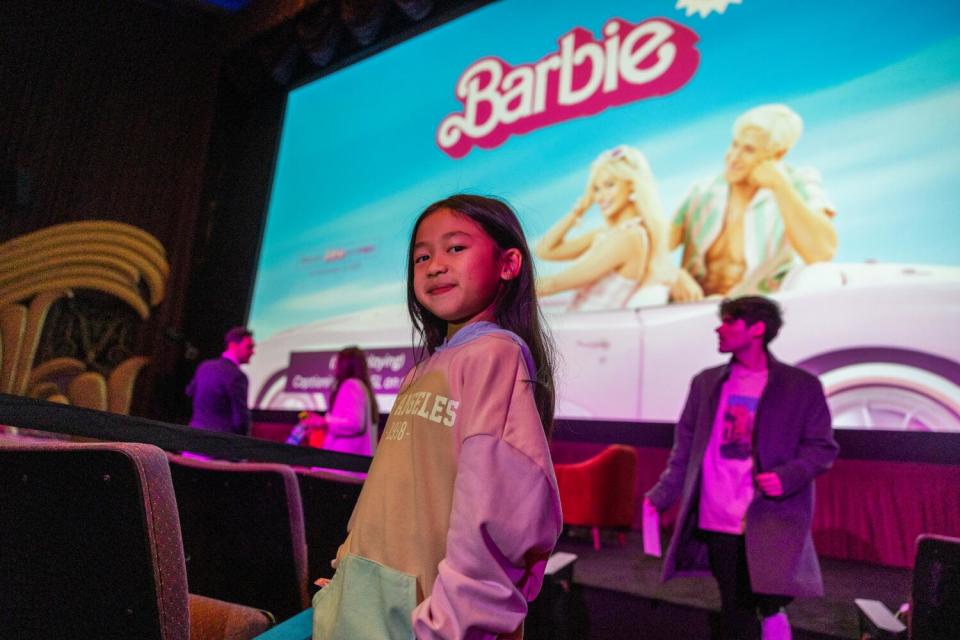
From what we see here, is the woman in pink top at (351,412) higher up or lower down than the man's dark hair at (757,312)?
lower down

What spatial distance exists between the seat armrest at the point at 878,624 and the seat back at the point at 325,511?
1395mm

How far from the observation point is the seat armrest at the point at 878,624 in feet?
5.52

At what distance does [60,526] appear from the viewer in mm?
773

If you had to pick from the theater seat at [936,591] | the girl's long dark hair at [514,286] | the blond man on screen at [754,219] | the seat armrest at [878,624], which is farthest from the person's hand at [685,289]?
the girl's long dark hair at [514,286]

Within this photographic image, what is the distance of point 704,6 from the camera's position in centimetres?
406

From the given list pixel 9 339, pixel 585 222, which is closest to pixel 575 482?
pixel 585 222

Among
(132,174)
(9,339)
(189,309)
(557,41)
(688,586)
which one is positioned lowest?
(688,586)

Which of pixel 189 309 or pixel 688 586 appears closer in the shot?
pixel 688 586

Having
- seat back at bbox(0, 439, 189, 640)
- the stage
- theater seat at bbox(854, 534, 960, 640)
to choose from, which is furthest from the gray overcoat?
seat back at bbox(0, 439, 189, 640)

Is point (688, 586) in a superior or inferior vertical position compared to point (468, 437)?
inferior

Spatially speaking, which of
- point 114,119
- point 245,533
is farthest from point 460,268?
point 114,119

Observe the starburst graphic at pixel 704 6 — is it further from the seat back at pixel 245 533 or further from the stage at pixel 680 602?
the seat back at pixel 245 533

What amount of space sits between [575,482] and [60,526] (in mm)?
3752

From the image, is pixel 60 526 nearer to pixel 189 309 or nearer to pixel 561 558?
pixel 561 558
